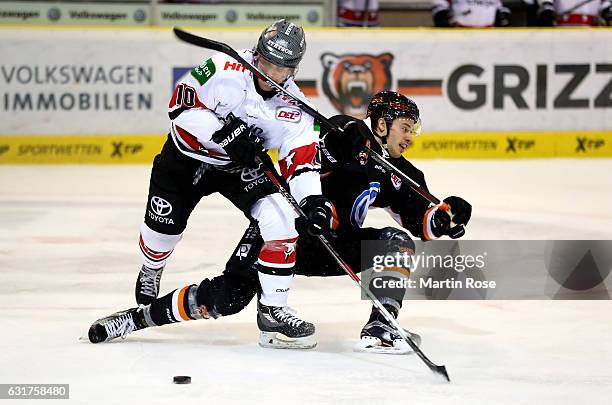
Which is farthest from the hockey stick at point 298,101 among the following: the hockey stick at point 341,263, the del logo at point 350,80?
the del logo at point 350,80

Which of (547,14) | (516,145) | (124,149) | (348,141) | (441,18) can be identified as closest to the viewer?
(348,141)

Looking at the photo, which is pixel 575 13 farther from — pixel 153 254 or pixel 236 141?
pixel 236 141

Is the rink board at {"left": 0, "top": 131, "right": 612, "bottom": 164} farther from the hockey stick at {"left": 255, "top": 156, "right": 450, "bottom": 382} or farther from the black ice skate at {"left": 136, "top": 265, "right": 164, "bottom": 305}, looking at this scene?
the hockey stick at {"left": 255, "top": 156, "right": 450, "bottom": 382}

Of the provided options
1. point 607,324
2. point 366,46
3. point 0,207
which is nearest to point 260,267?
point 607,324

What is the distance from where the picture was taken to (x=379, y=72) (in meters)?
10.2

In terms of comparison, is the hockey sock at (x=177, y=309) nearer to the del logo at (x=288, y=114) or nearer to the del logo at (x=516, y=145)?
the del logo at (x=288, y=114)

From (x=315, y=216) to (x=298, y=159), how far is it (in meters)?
0.26

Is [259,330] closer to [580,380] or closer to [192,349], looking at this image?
[192,349]

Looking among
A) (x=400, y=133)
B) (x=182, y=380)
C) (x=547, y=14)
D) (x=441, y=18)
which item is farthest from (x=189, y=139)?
(x=547, y=14)

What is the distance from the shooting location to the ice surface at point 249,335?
12.2ft

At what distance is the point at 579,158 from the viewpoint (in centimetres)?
1041

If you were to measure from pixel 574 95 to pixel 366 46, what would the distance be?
6.12 ft

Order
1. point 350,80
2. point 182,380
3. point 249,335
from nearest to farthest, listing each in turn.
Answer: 1. point 182,380
2. point 249,335
3. point 350,80

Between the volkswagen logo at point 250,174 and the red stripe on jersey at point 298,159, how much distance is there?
13 centimetres
